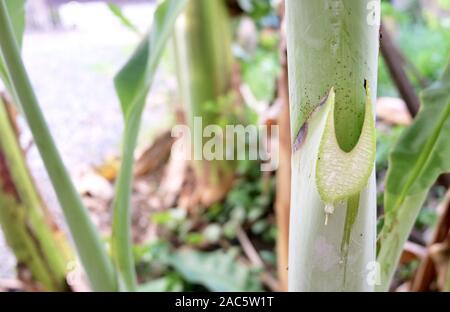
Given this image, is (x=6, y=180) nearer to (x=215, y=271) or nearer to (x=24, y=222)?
(x=24, y=222)

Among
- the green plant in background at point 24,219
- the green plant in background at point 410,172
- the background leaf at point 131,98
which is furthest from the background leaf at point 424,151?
the green plant in background at point 24,219

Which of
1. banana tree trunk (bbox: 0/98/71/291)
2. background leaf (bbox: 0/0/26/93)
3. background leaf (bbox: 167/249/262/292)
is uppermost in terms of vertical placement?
background leaf (bbox: 0/0/26/93)

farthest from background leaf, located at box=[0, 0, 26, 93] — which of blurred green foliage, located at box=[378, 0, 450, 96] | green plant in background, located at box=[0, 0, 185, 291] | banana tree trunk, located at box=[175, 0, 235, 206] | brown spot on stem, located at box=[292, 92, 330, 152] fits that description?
blurred green foliage, located at box=[378, 0, 450, 96]

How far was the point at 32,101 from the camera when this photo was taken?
250 millimetres

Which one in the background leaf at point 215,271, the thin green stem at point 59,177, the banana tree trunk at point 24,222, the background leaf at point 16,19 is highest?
the background leaf at point 16,19

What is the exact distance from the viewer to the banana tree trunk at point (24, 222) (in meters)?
0.44

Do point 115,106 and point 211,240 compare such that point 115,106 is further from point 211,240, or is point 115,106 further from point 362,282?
point 362,282

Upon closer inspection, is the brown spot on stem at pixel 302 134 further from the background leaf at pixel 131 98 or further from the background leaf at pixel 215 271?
the background leaf at pixel 215 271

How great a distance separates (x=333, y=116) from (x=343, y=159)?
0.7 inches

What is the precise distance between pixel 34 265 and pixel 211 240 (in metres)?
0.41

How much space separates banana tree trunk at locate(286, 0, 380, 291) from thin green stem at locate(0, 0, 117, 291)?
5.5 inches

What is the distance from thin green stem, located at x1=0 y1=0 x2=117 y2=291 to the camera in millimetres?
238

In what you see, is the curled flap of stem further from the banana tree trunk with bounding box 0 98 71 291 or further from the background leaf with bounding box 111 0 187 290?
the banana tree trunk with bounding box 0 98 71 291

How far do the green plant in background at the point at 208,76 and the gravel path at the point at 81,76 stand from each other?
0.12 metres
